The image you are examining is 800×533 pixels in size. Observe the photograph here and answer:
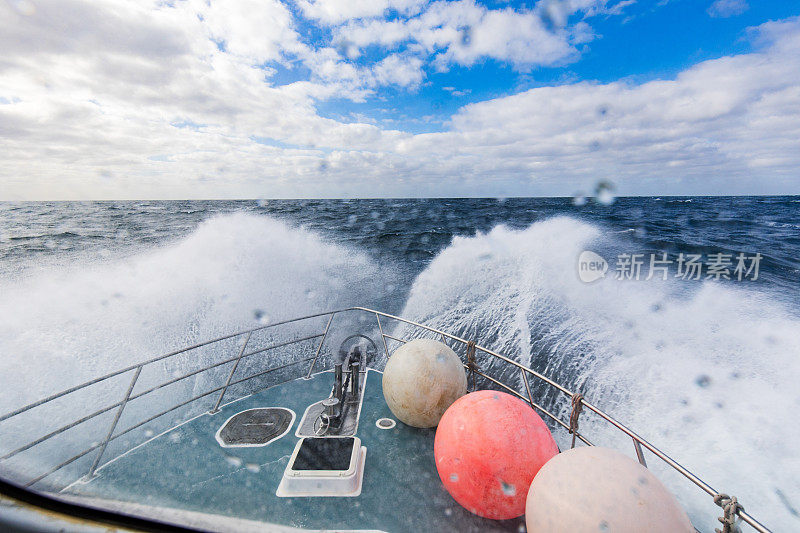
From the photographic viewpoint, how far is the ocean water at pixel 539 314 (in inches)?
316

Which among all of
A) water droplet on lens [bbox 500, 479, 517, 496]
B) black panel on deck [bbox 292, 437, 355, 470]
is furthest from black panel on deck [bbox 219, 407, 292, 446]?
water droplet on lens [bbox 500, 479, 517, 496]

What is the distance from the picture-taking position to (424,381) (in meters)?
5.05

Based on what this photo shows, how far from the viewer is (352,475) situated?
4.30m

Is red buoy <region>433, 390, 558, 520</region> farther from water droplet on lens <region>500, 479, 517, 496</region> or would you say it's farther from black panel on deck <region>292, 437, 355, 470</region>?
black panel on deck <region>292, 437, 355, 470</region>

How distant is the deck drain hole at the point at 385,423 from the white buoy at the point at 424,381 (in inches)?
18.0

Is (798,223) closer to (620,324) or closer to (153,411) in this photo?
(620,324)

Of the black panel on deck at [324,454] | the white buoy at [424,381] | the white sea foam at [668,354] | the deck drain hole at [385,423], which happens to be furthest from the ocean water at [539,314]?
the black panel on deck at [324,454]

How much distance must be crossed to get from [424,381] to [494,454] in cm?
160

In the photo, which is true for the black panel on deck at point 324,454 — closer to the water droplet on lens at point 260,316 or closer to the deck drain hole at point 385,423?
the deck drain hole at point 385,423

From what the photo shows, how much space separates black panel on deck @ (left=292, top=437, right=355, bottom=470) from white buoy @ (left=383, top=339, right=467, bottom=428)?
3.32ft

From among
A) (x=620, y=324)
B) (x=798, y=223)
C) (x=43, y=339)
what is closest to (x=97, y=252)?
(x=43, y=339)

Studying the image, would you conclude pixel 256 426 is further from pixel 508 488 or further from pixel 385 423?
pixel 508 488

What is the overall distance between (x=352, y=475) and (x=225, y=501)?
1.60 m

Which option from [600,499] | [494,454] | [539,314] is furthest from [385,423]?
[539,314]
